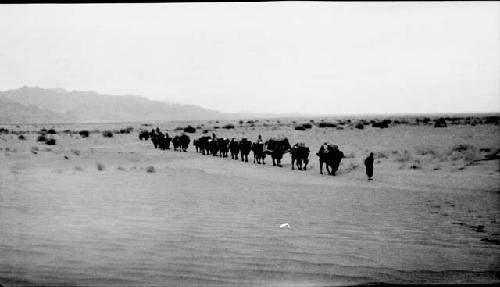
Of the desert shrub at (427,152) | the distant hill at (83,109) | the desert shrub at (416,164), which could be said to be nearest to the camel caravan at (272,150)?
the desert shrub at (416,164)

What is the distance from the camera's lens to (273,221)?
582 cm

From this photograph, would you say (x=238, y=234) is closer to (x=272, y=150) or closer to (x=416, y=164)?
(x=272, y=150)

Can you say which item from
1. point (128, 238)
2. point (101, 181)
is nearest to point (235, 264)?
point (128, 238)

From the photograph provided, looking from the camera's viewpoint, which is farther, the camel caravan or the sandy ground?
the camel caravan

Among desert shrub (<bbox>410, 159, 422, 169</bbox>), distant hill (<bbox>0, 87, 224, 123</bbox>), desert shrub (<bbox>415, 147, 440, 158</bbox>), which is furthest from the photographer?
distant hill (<bbox>0, 87, 224, 123</bbox>)

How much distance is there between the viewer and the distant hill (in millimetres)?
57125

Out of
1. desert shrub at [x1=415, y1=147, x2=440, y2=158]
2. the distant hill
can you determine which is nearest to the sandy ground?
desert shrub at [x1=415, y1=147, x2=440, y2=158]

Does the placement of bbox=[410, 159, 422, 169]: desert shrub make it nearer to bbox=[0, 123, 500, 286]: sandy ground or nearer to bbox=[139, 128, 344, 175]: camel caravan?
bbox=[139, 128, 344, 175]: camel caravan

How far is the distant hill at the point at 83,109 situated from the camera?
5712 cm

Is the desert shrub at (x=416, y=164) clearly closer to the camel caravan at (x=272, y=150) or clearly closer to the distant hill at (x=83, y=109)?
the camel caravan at (x=272, y=150)

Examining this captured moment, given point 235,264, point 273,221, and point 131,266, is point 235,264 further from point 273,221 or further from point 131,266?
point 273,221

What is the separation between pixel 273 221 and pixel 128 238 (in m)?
1.94

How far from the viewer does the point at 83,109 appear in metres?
78.7

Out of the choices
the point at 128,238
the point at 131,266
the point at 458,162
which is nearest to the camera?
the point at 131,266
